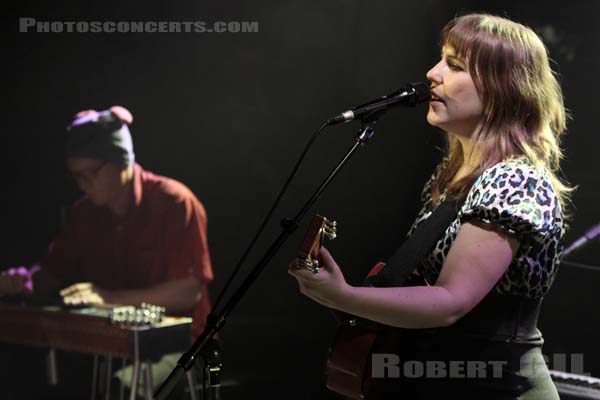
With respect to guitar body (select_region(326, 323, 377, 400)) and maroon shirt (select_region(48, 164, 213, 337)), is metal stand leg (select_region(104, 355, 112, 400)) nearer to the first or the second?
maroon shirt (select_region(48, 164, 213, 337))

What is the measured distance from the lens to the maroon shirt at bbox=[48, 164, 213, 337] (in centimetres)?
323

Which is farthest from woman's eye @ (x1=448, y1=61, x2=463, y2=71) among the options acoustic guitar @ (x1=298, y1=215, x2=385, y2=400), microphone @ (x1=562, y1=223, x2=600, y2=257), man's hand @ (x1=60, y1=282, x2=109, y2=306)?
man's hand @ (x1=60, y1=282, x2=109, y2=306)

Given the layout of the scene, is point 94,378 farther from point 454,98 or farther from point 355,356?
point 454,98

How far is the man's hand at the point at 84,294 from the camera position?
3207 millimetres

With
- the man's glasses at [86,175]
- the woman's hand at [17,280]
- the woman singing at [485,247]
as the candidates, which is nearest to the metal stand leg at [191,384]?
the woman's hand at [17,280]

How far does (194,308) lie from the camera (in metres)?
3.28

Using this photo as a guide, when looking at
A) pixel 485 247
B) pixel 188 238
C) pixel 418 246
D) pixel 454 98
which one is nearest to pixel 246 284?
pixel 418 246

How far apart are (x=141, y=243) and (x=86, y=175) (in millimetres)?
375

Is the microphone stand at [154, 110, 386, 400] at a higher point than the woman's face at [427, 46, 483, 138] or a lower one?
lower

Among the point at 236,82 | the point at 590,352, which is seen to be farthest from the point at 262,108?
the point at 590,352

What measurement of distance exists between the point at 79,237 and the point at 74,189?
8.1 inches

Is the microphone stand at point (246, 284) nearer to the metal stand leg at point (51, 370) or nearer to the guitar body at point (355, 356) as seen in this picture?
the guitar body at point (355, 356)

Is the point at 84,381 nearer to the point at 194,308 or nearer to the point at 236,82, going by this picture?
the point at 194,308

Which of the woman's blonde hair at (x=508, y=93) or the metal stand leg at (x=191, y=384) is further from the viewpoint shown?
the metal stand leg at (x=191, y=384)
